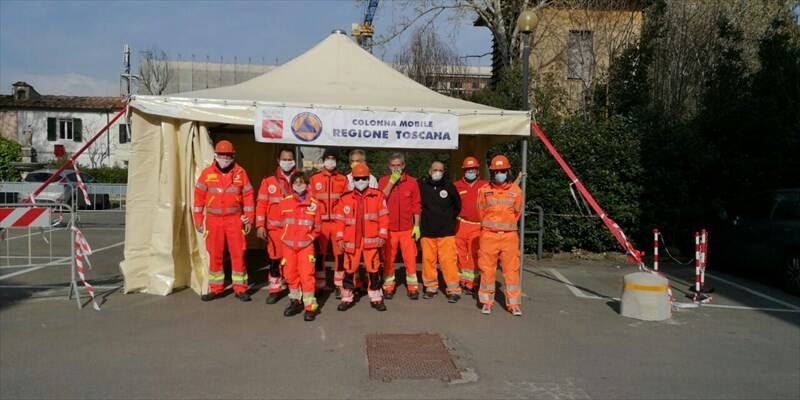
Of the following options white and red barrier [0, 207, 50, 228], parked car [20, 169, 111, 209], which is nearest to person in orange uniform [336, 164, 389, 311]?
white and red barrier [0, 207, 50, 228]

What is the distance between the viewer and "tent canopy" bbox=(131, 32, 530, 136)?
7.32m

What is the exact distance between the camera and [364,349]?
554cm

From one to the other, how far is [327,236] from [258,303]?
124 cm

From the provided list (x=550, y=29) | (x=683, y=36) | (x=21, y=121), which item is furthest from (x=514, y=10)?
(x=21, y=121)

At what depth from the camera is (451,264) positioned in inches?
295

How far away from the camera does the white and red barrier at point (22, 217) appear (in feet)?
21.7

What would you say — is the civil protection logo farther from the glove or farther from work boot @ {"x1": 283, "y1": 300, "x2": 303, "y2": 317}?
work boot @ {"x1": 283, "y1": 300, "x2": 303, "y2": 317}

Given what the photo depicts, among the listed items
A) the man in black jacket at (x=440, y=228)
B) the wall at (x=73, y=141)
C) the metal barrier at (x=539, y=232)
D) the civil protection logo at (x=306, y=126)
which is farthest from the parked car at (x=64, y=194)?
the wall at (x=73, y=141)

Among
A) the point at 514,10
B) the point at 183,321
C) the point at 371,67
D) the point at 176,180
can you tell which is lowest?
the point at 183,321

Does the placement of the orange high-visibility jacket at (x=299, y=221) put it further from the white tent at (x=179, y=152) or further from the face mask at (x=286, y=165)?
the white tent at (x=179, y=152)

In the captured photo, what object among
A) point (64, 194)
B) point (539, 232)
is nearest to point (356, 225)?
point (539, 232)

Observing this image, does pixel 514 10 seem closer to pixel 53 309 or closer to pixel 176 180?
pixel 176 180

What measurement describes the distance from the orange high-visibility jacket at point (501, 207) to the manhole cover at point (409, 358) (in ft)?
5.22

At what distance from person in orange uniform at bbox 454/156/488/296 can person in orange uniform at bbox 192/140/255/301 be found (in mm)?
2901
